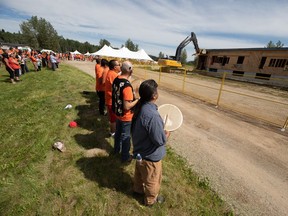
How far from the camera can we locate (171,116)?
2711 mm

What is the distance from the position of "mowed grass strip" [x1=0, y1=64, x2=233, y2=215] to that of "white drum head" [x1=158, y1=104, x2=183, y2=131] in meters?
1.13

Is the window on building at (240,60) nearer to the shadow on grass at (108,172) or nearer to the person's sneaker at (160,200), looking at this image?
the shadow on grass at (108,172)

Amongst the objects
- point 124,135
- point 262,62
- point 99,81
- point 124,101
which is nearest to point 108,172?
point 124,135

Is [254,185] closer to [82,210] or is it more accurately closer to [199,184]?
[199,184]

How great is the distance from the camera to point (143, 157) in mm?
2086

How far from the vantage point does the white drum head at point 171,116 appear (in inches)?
104

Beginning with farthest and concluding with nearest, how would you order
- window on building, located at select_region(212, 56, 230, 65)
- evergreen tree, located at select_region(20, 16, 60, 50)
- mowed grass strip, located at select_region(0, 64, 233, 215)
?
evergreen tree, located at select_region(20, 16, 60, 50)
window on building, located at select_region(212, 56, 230, 65)
mowed grass strip, located at select_region(0, 64, 233, 215)

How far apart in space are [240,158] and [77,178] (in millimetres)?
3774

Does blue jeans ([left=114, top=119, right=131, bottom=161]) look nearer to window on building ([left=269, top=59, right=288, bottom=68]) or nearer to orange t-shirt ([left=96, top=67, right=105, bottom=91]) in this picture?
orange t-shirt ([left=96, top=67, right=105, bottom=91])

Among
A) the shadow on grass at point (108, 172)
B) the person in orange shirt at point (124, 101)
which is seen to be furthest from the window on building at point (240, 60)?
the shadow on grass at point (108, 172)

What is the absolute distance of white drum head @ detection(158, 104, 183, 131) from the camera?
2.64 m

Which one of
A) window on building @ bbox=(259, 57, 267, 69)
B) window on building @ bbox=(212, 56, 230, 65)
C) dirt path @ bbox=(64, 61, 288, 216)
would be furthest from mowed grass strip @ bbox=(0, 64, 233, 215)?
window on building @ bbox=(212, 56, 230, 65)

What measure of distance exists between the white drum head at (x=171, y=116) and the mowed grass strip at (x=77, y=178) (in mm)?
1131

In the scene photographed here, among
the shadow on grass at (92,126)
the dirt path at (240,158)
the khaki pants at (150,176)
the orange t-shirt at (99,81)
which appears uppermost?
the orange t-shirt at (99,81)
